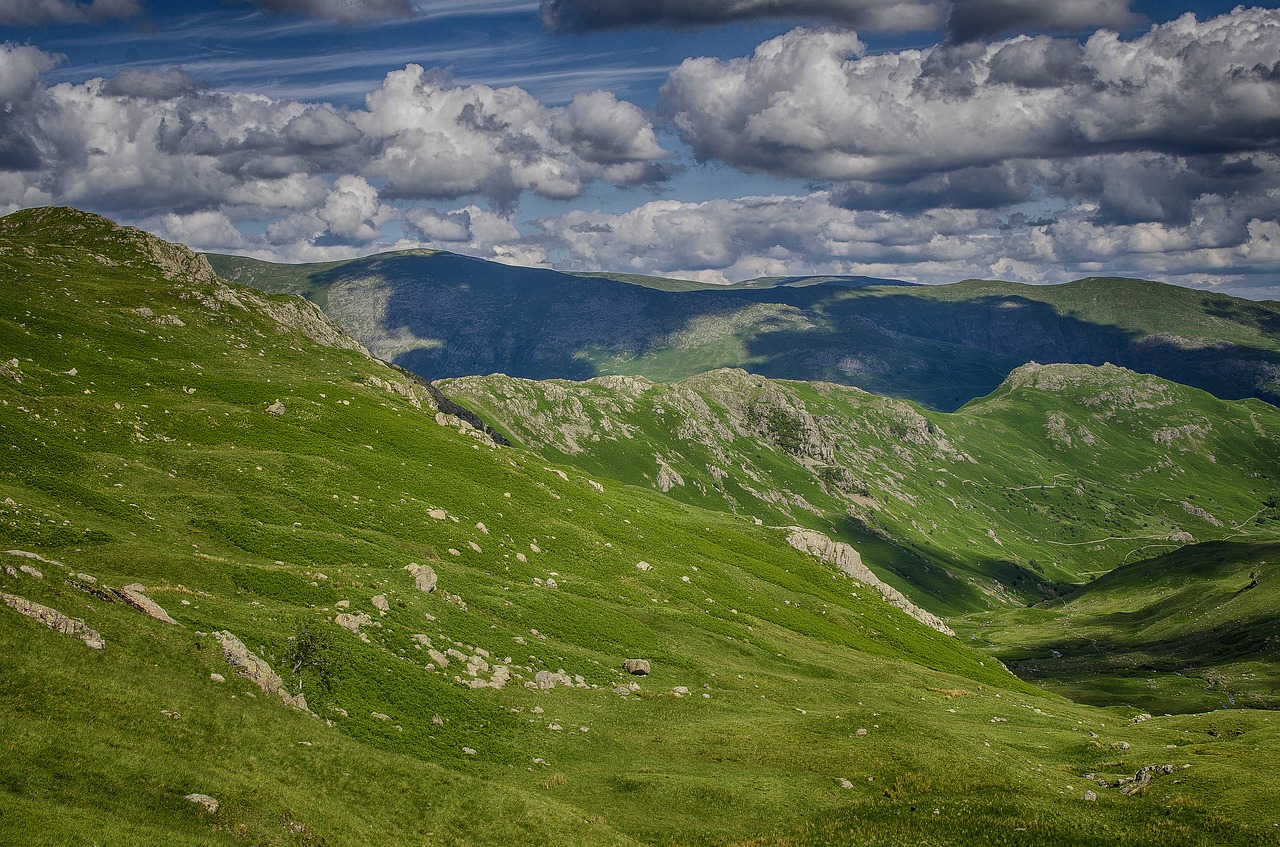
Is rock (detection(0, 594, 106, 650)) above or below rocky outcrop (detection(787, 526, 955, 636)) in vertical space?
above

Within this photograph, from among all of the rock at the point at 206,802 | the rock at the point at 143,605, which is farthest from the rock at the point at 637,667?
the rock at the point at 206,802

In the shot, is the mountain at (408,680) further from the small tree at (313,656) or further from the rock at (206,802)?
the small tree at (313,656)

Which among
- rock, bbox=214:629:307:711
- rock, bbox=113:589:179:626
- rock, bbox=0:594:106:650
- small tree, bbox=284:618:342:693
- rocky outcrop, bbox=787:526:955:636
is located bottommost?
rocky outcrop, bbox=787:526:955:636

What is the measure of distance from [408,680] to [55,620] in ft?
59.5

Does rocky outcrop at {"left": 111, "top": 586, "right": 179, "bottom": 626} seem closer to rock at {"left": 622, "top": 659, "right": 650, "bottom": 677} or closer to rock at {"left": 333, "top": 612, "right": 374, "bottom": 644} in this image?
rock at {"left": 333, "top": 612, "right": 374, "bottom": 644}

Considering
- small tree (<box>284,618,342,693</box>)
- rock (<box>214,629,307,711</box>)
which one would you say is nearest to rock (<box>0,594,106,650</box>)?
rock (<box>214,629,307,711</box>)

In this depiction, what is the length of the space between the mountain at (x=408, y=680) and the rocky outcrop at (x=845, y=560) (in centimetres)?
7020

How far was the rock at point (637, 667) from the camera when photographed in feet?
212

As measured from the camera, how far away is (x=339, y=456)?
89.1 m

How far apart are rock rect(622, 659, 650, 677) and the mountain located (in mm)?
1823

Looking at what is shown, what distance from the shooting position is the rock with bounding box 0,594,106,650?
104 feet

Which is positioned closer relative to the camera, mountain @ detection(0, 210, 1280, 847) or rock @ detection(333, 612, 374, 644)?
mountain @ detection(0, 210, 1280, 847)

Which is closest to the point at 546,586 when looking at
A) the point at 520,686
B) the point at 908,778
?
the point at 520,686

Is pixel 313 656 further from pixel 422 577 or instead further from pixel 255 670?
pixel 422 577
